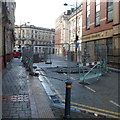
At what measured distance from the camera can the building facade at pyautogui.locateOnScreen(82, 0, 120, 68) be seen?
1507cm

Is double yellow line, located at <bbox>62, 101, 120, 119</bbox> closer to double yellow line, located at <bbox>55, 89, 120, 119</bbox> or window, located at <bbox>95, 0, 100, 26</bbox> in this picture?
double yellow line, located at <bbox>55, 89, 120, 119</bbox>

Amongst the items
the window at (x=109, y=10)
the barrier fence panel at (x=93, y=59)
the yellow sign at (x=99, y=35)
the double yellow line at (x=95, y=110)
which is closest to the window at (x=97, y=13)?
the yellow sign at (x=99, y=35)

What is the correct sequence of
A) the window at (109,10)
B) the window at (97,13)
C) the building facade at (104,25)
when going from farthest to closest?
the window at (97,13) → the window at (109,10) → the building facade at (104,25)

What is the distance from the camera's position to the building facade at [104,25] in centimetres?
1507

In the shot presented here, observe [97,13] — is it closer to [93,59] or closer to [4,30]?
[93,59]

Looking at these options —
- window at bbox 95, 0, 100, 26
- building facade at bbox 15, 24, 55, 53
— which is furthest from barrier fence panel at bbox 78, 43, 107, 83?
building facade at bbox 15, 24, 55, 53

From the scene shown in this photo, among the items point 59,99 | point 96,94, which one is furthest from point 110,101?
point 59,99

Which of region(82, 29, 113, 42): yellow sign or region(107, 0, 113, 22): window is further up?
region(107, 0, 113, 22): window

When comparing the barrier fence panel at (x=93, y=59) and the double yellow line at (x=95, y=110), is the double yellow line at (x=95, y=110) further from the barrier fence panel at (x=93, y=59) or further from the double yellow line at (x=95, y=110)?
the barrier fence panel at (x=93, y=59)

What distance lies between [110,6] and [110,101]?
13814mm

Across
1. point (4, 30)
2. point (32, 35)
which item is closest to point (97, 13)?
point (4, 30)

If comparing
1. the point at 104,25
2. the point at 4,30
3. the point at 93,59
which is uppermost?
the point at 104,25

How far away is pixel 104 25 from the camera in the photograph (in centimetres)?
1822

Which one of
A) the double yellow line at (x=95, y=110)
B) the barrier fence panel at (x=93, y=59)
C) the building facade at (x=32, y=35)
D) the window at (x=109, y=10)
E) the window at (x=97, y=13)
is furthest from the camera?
the building facade at (x=32, y=35)
